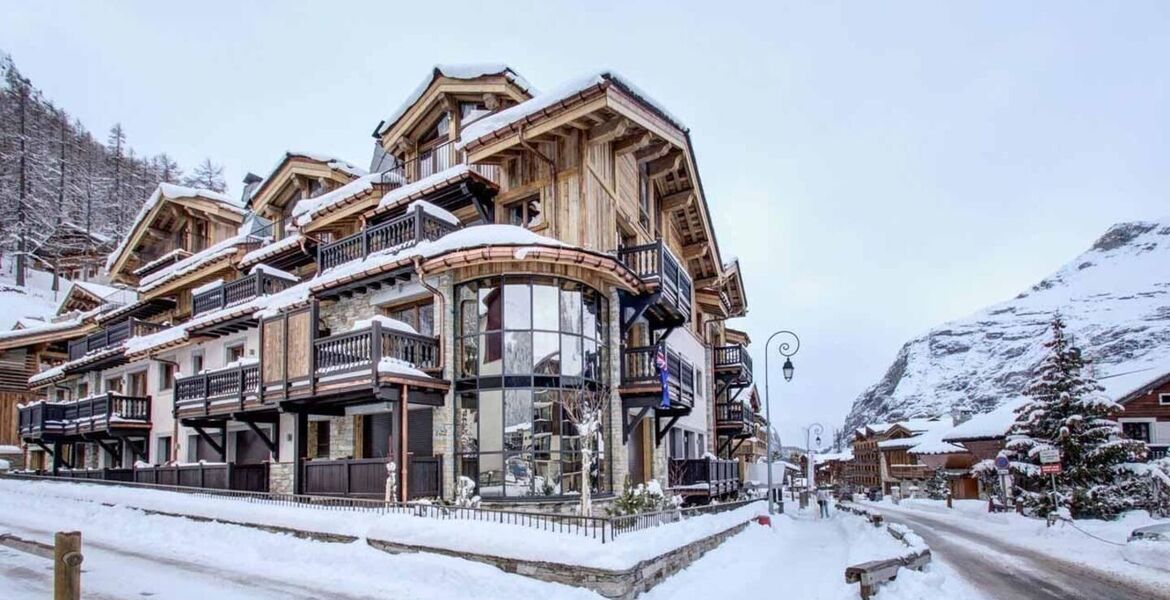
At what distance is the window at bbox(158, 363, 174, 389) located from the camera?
29172 mm

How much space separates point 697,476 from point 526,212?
35.2 feet

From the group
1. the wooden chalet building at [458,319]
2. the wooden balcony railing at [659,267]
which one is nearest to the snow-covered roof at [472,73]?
the wooden chalet building at [458,319]

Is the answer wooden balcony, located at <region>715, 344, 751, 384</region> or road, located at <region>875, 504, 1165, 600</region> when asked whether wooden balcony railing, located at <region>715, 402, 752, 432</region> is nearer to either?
wooden balcony, located at <region>715, 344, 751, 384</region>

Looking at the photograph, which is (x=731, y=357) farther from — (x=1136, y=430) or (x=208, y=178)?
(x=208, y=178)

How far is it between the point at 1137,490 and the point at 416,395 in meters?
25.1

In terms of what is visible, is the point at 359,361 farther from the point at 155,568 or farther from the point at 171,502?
the point at 171,502

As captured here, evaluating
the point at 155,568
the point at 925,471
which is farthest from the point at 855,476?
the point at 155,568

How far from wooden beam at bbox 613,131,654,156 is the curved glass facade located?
4622 mm

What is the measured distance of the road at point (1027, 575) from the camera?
473 inches

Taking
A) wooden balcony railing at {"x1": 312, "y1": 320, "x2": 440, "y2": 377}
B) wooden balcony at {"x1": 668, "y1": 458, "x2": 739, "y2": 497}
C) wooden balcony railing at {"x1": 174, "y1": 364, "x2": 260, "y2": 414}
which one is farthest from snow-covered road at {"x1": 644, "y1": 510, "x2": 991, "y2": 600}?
wooden balcony railing at {"x1": 174, "y1": 364, "x2": 260, "y2": 414}

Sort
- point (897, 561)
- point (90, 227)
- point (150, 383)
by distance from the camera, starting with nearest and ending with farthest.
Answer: point (897, 561) < point (150, 383) < point (90, 227)

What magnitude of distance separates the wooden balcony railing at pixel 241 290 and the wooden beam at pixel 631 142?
1206 cm

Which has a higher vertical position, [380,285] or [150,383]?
[380,285]

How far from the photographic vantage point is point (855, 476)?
371ft
